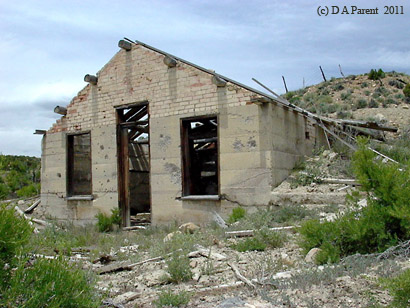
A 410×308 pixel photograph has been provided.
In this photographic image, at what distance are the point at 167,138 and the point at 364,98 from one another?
23.3 metres

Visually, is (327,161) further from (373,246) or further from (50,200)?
(50,200)

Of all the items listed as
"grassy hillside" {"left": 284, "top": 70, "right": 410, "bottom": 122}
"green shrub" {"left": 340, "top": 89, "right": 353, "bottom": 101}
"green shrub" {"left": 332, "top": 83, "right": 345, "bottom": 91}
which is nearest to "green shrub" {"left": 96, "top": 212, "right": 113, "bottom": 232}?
"grassy hillside" {"left": 284, "top": 70, "right": 410, "bottom": 122}

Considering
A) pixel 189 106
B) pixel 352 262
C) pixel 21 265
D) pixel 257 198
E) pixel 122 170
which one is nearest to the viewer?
pixel 21 265

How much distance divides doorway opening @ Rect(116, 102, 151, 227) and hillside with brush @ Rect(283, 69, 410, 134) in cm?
1160

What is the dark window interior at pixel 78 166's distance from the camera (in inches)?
584

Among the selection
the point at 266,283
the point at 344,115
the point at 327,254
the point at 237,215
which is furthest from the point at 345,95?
the point at 266,283

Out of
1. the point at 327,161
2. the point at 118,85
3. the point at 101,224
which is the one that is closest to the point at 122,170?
the point at 101,224

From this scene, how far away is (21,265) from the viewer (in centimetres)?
372

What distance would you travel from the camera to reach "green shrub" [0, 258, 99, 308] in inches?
145

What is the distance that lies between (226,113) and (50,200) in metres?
7.49

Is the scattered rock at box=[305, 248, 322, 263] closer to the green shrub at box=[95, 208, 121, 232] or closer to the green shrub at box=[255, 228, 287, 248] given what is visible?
the green shrub at box=[255, 228, 287, 248]

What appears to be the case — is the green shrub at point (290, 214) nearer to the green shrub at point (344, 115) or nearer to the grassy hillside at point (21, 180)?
the grassy hillside at point (21, 180)

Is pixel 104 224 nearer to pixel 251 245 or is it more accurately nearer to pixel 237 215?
pixel 237 215

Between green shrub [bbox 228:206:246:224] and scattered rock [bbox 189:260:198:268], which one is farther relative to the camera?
green shrub [bbox 228:206:246:224]
